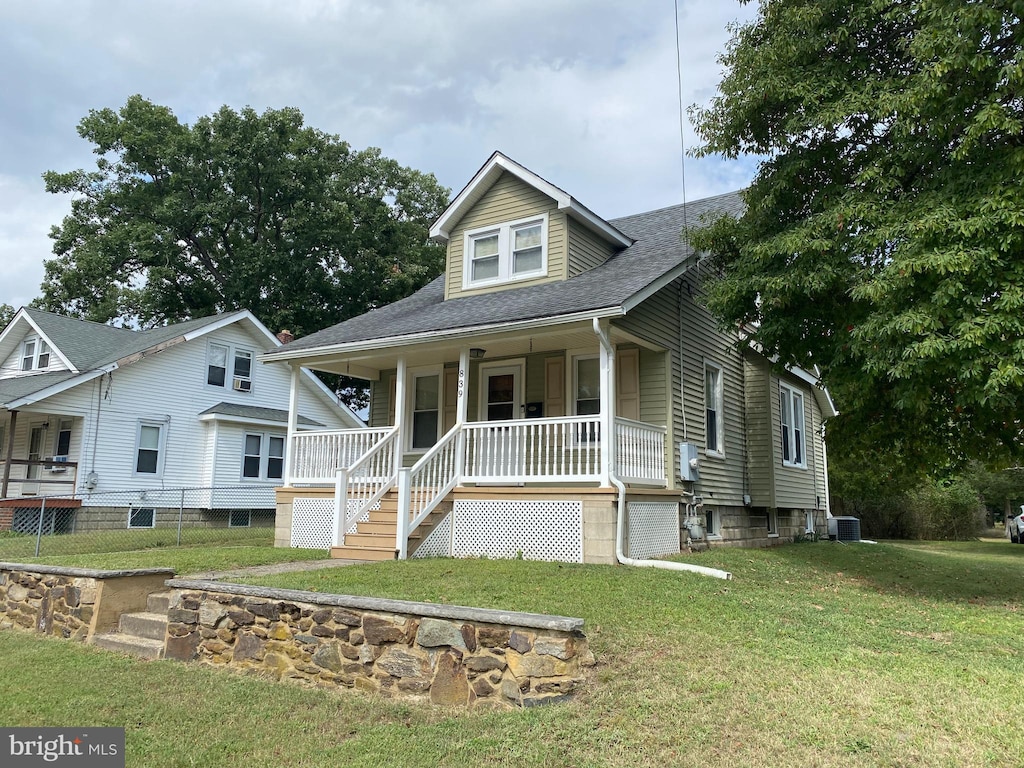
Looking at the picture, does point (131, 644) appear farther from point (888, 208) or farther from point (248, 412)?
point (248, 412)

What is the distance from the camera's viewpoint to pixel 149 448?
21094mm

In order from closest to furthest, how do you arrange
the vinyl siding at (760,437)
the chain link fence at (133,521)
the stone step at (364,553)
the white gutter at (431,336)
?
the white gutter at (431,336), the stone step at (364,553), the chain link fence at (133,521), the vinyl siding at (760,437)

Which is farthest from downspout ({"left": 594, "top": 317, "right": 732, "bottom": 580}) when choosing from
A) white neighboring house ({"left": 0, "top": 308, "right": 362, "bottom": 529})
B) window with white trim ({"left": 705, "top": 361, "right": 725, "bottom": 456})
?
white neighboring house ({"left": 0, "top": 308, "right": 362, "bottom": 529})

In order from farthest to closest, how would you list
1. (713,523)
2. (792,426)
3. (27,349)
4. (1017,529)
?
(1017,529) < (27,349) < (792,426) < (713,523)

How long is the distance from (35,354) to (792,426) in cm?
2187

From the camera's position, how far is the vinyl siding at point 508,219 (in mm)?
13148

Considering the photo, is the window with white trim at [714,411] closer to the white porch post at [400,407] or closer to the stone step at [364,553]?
the white porch post at [400,407]

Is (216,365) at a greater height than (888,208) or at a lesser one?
greater

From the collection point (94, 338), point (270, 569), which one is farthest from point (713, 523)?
point (94, 338)

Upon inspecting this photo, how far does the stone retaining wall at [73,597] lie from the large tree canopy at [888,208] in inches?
319

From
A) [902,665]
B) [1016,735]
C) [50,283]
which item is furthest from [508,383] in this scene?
[50,283]

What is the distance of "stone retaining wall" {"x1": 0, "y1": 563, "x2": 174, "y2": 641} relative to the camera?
7523mm

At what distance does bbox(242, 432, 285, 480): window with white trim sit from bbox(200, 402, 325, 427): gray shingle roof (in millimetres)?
622

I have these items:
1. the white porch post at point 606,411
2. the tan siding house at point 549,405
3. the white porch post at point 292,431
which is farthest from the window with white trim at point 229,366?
the white porch post at point 606,411
